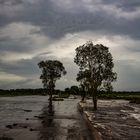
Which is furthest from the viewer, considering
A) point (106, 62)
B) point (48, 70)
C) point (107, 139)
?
point (48, 70)

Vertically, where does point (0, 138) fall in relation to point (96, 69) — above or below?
below

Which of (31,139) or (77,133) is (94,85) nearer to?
(77,133)

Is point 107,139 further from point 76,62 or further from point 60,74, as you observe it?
point 60,74

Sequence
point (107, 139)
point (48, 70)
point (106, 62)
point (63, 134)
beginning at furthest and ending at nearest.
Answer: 1. point (48, 70)
2. point (106, 62)
3. point (63, 134)
4. point (107, 139)

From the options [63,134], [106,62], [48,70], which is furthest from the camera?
[48,70]

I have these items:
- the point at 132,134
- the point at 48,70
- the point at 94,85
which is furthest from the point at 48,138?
the point at 48,70

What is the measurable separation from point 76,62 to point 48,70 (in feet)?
115

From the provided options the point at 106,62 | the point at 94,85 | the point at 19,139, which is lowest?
the point at 19,139

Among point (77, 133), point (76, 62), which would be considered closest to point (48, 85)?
point (76, 62)

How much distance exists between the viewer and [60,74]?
101562 millimetres

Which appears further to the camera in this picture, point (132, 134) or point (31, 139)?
point (132, 134)

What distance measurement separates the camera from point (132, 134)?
115 feet

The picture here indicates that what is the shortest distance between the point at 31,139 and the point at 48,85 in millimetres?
71037

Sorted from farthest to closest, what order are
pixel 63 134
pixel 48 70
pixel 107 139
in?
pixel 48 70
pixel 63 134
pixel 107 139
